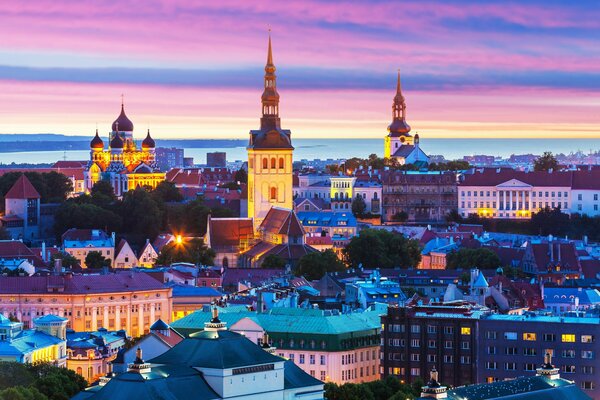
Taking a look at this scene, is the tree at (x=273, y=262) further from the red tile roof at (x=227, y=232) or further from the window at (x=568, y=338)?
the window at (x=568, y=338)

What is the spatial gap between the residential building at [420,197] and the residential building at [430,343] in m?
86.5

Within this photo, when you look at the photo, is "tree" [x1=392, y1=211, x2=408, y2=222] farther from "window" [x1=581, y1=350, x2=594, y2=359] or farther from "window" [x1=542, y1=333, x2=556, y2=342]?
"window" [x1=581, y1=350, x2=594, y2=359]

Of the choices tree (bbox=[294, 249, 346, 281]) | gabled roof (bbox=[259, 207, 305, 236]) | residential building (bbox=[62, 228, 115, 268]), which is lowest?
tree (bbox=[294, 249, 346, 281])

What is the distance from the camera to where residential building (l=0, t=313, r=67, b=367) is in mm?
72000

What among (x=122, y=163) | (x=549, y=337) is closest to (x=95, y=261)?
(x=549, y=337)

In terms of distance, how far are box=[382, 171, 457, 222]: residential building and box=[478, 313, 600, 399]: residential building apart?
88304mm

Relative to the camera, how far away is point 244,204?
465ft

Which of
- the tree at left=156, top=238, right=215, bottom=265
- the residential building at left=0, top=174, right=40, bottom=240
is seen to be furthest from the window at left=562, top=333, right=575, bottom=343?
the residential building at left=0, top=174, right=40, bottom=240

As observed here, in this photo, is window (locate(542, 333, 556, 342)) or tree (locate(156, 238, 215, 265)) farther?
tree (locate(156, 238, 215, 265))

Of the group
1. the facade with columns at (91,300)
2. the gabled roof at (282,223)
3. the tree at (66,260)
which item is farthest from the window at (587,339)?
the gabled roof at (282,223)

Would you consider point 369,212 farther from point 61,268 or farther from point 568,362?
point 568,362

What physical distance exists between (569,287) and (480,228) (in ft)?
164

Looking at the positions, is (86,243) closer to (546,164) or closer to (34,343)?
(34,343)

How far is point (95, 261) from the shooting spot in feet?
376
